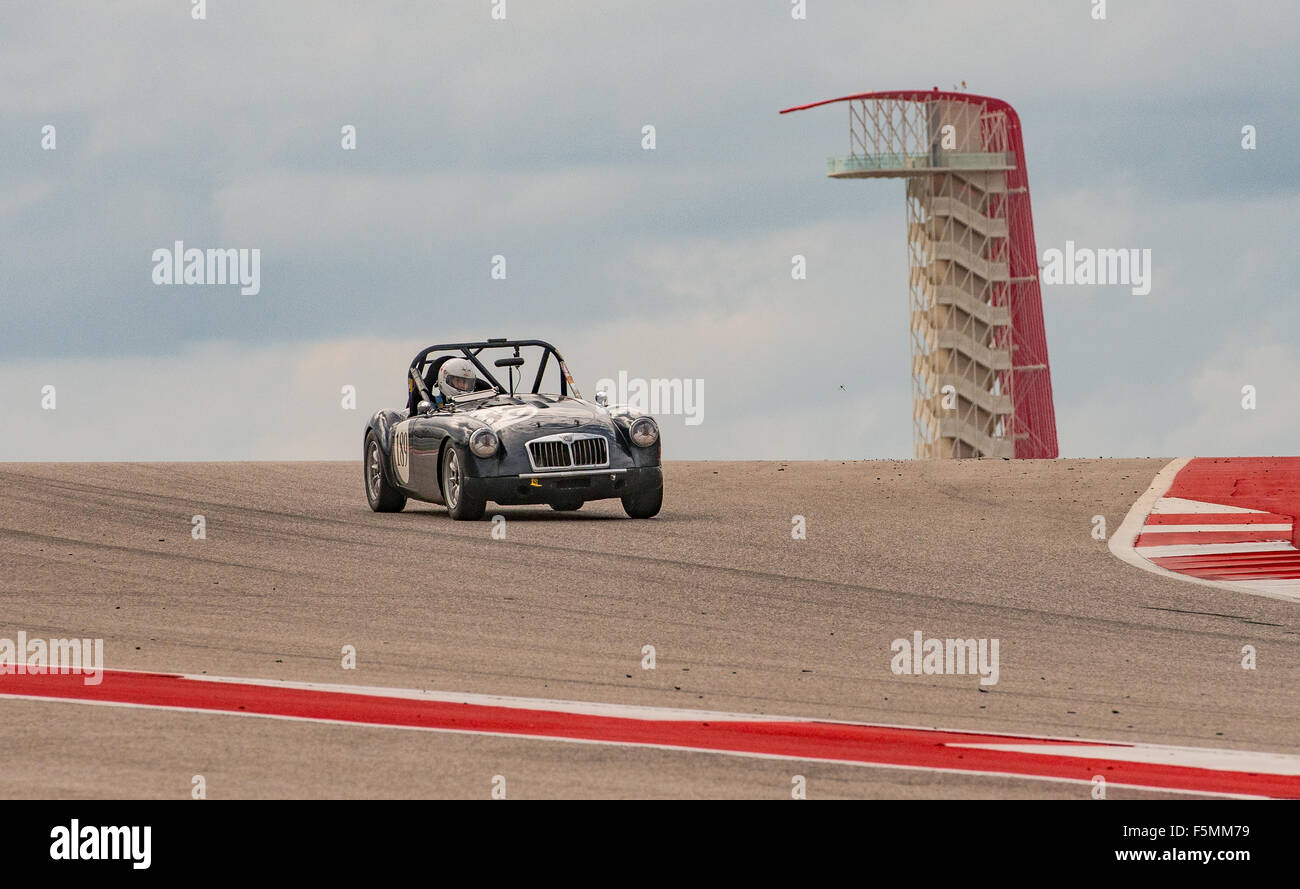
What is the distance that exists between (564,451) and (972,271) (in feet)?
161

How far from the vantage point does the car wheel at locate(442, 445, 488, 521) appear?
1662 centimetres

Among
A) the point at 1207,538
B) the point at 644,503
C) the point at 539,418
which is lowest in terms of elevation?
the point at 1207,538

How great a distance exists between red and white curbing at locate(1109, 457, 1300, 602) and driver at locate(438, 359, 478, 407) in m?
6.32

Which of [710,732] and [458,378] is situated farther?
[458,378]

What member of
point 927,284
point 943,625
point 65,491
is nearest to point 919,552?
point 943,625

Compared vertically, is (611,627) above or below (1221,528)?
below

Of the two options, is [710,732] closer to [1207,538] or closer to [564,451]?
[564,451]

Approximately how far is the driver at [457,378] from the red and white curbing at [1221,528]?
6.32 meters

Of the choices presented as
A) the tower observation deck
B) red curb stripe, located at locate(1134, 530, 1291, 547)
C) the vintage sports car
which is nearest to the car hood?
the vintage sports car

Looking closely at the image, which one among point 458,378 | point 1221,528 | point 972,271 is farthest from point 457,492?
point 972,271

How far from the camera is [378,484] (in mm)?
18516

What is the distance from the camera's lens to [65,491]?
19609 mm

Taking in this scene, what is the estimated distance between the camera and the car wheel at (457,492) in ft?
54.5
